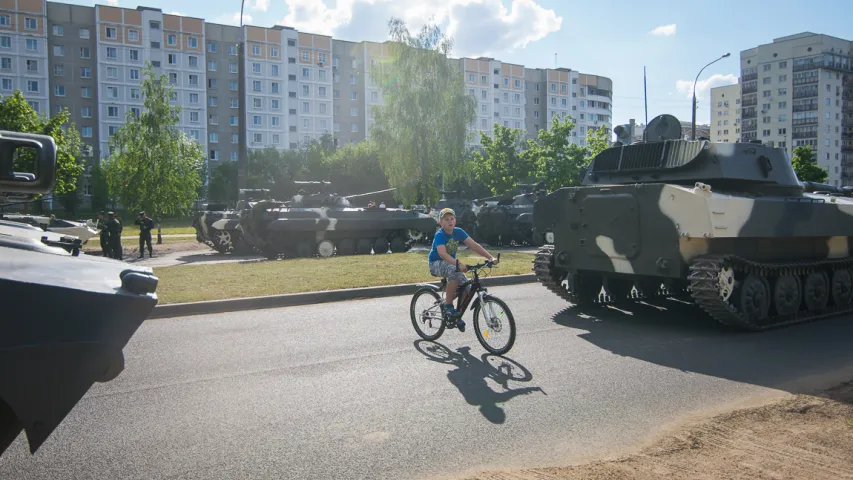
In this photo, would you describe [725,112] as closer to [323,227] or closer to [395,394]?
[323,227]

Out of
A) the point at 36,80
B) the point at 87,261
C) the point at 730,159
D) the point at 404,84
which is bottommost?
the point at 87,261

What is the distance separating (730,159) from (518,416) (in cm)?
600

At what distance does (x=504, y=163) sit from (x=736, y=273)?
3819 centimetres

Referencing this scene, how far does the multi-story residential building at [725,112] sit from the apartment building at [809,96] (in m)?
12.4

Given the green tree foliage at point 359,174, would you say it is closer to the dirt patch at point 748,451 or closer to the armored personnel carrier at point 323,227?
the armored personnel carrier at point 323,227

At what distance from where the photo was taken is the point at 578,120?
340 feet

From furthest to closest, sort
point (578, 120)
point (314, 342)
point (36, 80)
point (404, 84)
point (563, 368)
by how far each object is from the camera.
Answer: point (578, 120)
point (36, 80)
point (404, 84)
point (314, 342)
point (563, 368)

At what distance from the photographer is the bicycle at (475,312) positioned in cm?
688

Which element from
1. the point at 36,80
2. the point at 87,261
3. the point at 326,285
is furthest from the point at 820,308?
the point at 36,80

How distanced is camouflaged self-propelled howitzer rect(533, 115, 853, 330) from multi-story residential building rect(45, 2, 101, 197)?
6928 cm

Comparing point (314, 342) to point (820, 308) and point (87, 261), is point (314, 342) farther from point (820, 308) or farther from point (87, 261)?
point (820, 308)

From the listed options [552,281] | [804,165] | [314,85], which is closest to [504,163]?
[804,165]

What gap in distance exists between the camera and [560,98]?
3999 inches

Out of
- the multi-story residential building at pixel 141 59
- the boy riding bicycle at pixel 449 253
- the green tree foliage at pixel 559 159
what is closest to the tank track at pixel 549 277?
the boy riding bicycle at pixel 449 253
